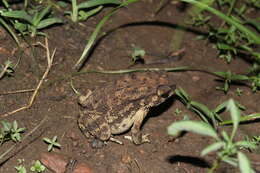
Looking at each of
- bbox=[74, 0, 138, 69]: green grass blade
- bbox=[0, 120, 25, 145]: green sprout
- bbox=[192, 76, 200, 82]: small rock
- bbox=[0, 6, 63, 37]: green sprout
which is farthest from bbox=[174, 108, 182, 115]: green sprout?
bbox=[0, 6, 63, 37]: green sprout

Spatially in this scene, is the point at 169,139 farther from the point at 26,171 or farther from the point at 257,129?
the point at 26,171

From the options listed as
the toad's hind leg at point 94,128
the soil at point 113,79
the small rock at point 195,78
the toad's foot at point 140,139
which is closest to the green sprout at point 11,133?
the soil at point 113,79

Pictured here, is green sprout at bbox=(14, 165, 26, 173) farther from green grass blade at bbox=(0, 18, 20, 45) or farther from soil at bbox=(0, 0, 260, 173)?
green grass blade at bbox=(0, 18, 20, 45)

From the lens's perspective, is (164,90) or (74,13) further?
(74,13)

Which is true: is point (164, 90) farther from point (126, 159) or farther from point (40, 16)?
point (40, 16)

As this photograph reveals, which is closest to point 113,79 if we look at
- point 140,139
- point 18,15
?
point 140,139

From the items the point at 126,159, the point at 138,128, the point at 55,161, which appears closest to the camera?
the point at 55,161
